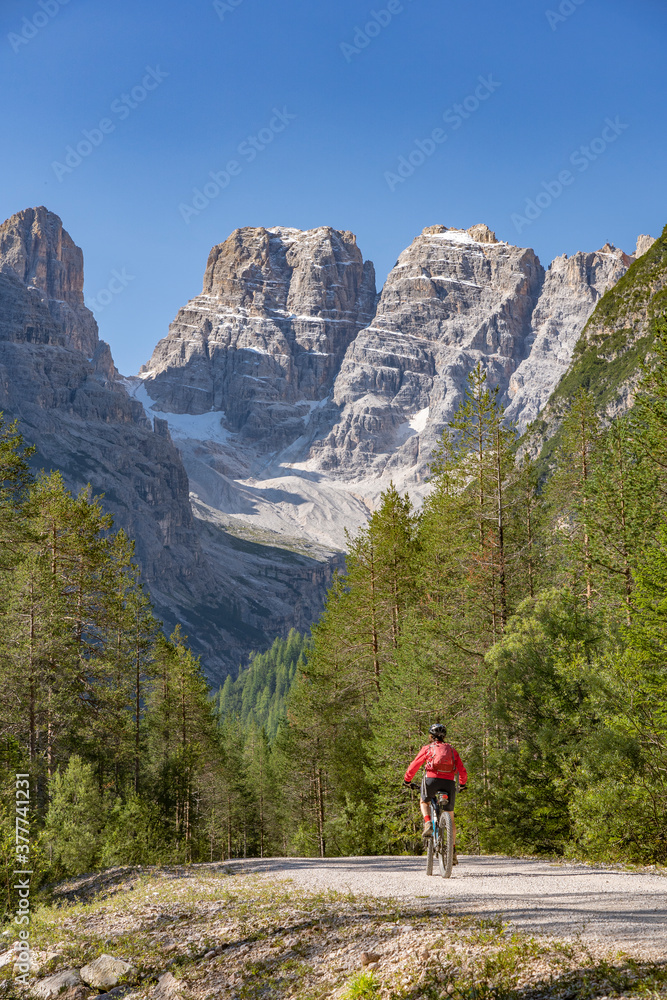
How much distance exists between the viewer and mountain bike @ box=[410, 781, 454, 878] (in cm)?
1112

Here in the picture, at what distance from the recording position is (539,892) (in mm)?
9195

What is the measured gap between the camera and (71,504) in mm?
26016

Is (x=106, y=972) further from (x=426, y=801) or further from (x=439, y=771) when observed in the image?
(x=439, y=771)

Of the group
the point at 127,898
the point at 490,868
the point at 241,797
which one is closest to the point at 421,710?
the point at 490,868

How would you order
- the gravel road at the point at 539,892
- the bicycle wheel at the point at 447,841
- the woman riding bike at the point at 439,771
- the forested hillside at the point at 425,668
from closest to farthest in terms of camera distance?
the gravel road at the point at 539,892
the bicycle wheel at the point at 447,841
the woman riding bike at the point at 439,771
the forested hillside at the point at 425,668

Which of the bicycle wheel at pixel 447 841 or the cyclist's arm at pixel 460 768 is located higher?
the cyclist's arm at pixel 460 768

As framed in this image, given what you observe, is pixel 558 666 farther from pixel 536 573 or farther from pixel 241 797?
pixel 241 797

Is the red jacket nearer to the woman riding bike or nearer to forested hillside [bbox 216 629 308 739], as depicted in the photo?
the woman riding bike

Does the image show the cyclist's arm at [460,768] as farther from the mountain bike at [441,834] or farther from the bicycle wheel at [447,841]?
the bicycle wheel at [447,841]

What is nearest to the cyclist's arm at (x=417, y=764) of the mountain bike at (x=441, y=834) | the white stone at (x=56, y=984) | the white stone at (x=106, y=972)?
the mountain bike at (x=441, y=834)

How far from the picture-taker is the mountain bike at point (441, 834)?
11.1 meters

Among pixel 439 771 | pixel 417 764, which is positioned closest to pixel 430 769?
pixel 439 771

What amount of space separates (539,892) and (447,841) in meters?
2.17

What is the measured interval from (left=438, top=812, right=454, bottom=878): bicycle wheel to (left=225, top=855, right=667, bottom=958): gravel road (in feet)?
0.59
